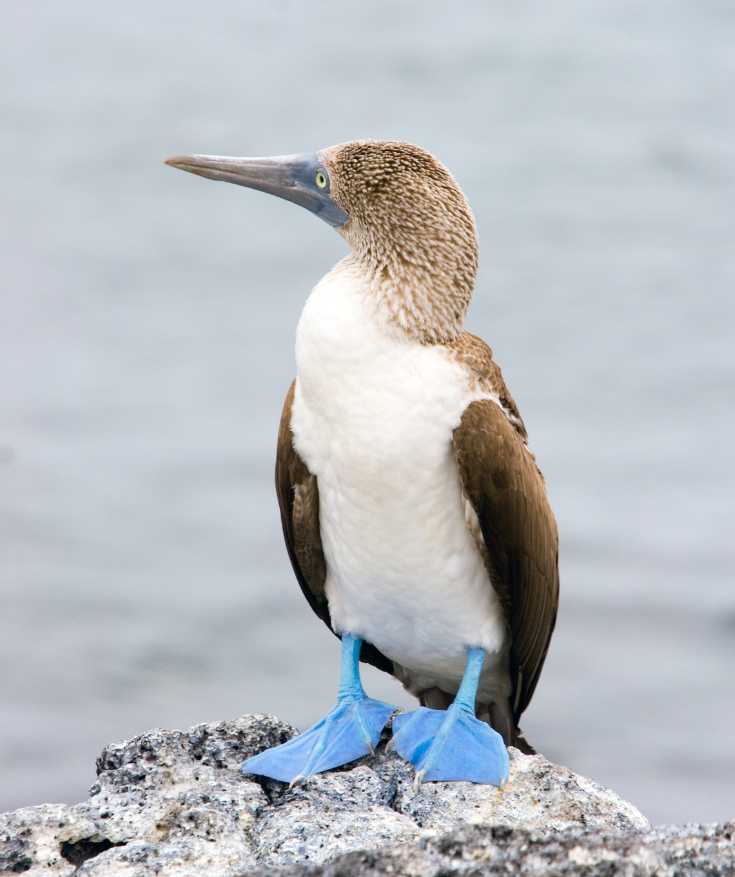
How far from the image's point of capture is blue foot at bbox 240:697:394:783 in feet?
14.7

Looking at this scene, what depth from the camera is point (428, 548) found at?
189 inches

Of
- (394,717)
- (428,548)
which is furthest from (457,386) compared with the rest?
(394,717)

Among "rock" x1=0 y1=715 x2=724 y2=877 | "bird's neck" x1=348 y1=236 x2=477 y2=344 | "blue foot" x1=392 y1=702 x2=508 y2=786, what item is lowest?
Result: "rock" x1=0 y1=715 x2=724 y2=877

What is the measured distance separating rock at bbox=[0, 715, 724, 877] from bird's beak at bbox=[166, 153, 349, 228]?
1869 millimetres

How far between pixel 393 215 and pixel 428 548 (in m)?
1.15

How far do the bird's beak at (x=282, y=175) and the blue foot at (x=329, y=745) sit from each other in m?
1.77

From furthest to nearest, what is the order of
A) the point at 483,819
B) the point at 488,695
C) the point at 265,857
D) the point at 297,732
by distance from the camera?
1. the point at 488,695
2. the point at 297,732
3. the point at 483,819
4. the point at 265,857

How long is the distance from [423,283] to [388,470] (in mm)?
648

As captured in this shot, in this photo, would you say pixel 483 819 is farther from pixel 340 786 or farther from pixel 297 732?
pixel 297 732

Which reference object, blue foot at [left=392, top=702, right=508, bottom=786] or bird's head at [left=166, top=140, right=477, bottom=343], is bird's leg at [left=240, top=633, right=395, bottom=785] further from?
bird's head at [left=166, top=140, right=477, bottom=343]

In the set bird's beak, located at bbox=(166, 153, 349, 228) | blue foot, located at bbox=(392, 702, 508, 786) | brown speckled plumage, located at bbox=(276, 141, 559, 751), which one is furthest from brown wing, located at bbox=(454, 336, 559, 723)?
bird's beak, located at bbox=(166, 153, 349, 228)

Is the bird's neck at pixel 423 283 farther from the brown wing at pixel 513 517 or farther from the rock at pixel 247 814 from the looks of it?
the rock at pixel 247 814

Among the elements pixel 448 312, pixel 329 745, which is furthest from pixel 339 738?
pixel 448 312

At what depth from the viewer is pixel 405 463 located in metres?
4.65
